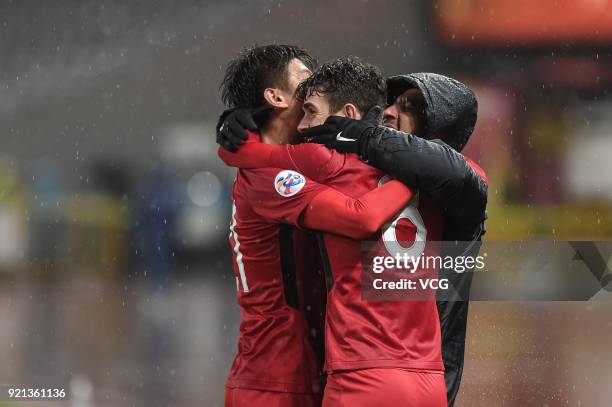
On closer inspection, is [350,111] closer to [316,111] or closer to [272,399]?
[316,111]

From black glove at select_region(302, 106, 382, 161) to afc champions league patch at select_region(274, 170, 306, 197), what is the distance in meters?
0.10

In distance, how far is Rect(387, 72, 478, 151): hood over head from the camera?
2.57m

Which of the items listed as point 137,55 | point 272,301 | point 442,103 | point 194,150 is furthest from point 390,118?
point 137,55

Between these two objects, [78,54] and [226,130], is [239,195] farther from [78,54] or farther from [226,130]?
[78,54]

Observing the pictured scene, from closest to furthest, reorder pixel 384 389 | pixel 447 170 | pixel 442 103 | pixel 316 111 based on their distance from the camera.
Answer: pixel 384 389, pixel 447 170, pixel 316 111, pixel 442 103

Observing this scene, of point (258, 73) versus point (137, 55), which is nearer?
point (258, 73)

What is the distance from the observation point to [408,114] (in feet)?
8.72

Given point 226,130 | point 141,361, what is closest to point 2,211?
point 141,361

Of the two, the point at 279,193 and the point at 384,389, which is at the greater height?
the point at 279,193

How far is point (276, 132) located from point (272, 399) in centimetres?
75

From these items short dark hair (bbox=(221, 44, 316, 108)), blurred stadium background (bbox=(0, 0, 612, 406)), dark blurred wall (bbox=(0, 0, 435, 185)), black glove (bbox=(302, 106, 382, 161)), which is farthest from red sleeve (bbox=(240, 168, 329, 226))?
dark blurred wall (bbox=(0, 0, 435, 185))

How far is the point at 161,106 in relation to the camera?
1278cm

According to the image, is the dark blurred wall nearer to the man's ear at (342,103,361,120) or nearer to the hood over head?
the hood over head

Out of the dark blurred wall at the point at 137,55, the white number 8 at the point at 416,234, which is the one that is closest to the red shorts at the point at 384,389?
the white number 8 at the point at 416,234
